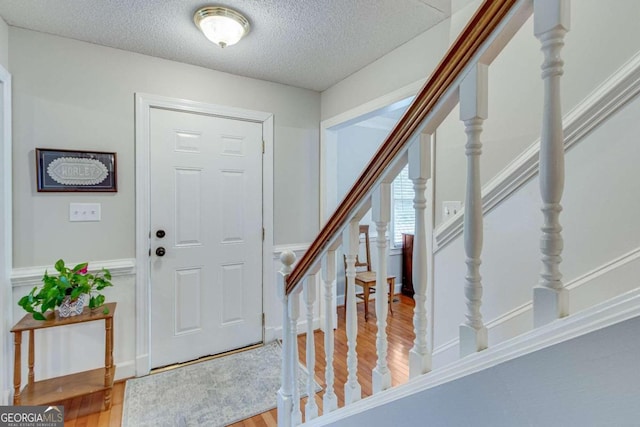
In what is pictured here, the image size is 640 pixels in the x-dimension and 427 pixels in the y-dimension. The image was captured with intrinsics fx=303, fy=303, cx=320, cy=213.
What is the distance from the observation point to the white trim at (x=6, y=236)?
5.75ft

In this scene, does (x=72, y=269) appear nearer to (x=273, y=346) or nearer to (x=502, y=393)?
(x=273, y=346)

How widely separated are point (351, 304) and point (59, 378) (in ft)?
6.93

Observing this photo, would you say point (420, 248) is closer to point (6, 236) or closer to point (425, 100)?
point (425, 100)

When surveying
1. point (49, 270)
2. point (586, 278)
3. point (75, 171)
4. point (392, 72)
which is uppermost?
point (392, 72)

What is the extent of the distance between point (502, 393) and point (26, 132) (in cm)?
267

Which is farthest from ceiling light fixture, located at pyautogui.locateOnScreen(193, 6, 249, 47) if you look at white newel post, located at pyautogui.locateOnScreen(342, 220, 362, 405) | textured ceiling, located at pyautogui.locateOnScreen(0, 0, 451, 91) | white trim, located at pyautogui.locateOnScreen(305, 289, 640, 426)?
white trim, located at pyautogui.locateOnScreen(305, 289, 640, 426)

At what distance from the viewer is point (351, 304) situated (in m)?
1.03

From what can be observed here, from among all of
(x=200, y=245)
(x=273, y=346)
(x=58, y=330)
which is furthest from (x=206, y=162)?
(x=273, y=346)

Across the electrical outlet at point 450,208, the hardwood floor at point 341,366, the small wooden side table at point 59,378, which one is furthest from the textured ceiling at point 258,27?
the hardwood floor at point 341,366

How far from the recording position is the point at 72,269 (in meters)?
2.00

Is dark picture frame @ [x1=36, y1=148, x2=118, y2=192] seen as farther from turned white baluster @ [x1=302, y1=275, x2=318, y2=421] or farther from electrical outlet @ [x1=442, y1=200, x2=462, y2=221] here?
electrical outlet @ [x1=442, y1=200, x2=462, y2=221]

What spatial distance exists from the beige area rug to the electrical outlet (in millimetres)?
1319

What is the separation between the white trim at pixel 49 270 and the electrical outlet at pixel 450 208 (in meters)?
2.14

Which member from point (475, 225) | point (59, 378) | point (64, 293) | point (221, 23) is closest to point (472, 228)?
point (475, 225)
